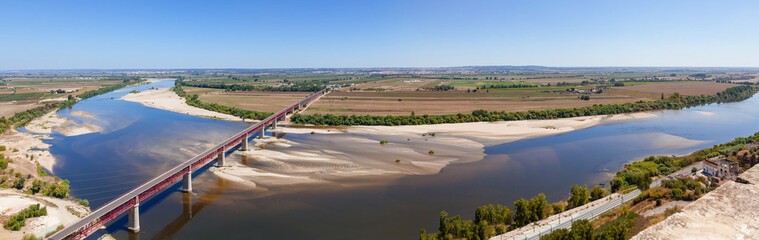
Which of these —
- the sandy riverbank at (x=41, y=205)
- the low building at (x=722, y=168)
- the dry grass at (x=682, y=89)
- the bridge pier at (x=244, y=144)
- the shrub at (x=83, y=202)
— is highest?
the dry grass at (x=682, y=89)

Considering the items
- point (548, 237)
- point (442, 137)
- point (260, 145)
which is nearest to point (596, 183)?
point (548, 237)

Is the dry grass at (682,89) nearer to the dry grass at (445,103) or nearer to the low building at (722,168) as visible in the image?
the dry grass at (445,103)

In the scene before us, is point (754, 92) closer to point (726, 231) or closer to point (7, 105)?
point (726, 231)

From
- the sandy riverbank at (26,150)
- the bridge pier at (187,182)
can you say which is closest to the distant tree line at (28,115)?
the sandy riverbank at (26,150)

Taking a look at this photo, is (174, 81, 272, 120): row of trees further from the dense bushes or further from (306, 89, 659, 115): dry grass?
the dense bushes

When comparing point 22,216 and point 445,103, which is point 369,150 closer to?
point 22,216

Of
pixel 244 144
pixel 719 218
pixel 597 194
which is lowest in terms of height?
pixel 597 194

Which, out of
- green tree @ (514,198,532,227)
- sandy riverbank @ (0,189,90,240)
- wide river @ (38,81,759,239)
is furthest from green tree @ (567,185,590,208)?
sandy riverbank @ (0,189,90,240)

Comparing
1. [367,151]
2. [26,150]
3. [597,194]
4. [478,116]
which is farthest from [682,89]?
[26,150]
